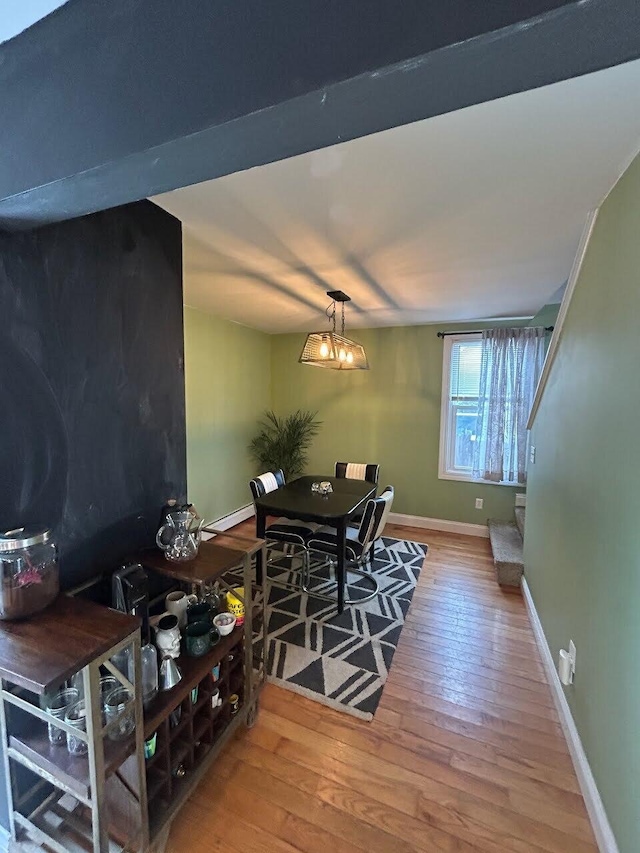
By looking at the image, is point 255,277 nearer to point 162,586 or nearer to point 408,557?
point 162,586

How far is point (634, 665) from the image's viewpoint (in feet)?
3.52

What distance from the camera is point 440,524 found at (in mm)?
4141

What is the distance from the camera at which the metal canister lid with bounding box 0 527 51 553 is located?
1.00 meters

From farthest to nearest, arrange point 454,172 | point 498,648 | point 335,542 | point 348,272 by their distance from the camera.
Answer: point 335,542, point 348,272, point 498,648, point 454,172

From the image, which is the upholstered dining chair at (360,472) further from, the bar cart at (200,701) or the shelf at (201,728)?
the shelf at (201,728)

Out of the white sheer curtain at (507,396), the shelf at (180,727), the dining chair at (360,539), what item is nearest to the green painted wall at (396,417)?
the white sheer curtain at (507,396)

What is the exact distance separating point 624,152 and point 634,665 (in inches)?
65.0

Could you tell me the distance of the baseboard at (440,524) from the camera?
13.1ft

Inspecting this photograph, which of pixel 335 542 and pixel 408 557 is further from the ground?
pixel 335 542

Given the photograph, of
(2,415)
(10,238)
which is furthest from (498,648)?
(10,238)

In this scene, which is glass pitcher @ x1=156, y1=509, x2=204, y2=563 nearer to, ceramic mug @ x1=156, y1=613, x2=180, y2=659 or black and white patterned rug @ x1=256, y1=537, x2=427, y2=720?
ceramic mug @ x1=156, y1=613, x2=180, y2=659

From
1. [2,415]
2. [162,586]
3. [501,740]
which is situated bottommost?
[501,740]

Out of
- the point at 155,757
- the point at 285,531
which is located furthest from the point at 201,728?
the point at 285,531

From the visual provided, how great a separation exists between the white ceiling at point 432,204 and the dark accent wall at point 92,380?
0.35 metres
